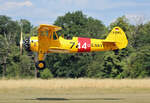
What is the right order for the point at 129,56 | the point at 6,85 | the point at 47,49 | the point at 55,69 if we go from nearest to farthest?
the point at 47,49, the point at 6,85, the point at 129,56, the point at 55,69

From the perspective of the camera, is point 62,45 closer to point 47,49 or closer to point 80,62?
point 47,49

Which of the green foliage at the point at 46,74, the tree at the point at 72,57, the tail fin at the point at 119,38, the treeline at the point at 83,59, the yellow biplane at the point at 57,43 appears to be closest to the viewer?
the yellow biplane at the point at 57,43

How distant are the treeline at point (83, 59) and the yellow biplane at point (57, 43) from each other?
16.4 meters

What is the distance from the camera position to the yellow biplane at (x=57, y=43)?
23062 millimetres

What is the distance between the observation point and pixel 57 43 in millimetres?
23906

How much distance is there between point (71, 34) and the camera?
2058 inches

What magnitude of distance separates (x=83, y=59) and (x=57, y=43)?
84.0 ft

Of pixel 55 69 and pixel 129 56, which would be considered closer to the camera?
pixel 129 56

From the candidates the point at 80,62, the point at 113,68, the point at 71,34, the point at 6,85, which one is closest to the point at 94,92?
the point at 6,85

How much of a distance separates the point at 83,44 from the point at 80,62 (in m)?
25.0

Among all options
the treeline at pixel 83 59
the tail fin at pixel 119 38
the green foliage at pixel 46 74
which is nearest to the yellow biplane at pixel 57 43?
the tail fin at pixel 119 38

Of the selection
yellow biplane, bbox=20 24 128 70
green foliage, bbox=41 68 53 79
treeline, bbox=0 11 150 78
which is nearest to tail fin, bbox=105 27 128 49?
yellow biplane, bbox=20 24 128 70

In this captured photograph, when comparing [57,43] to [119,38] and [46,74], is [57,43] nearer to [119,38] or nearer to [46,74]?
[119,38]

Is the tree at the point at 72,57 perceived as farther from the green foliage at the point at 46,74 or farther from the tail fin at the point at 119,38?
the tail fin at the point at 119,38
